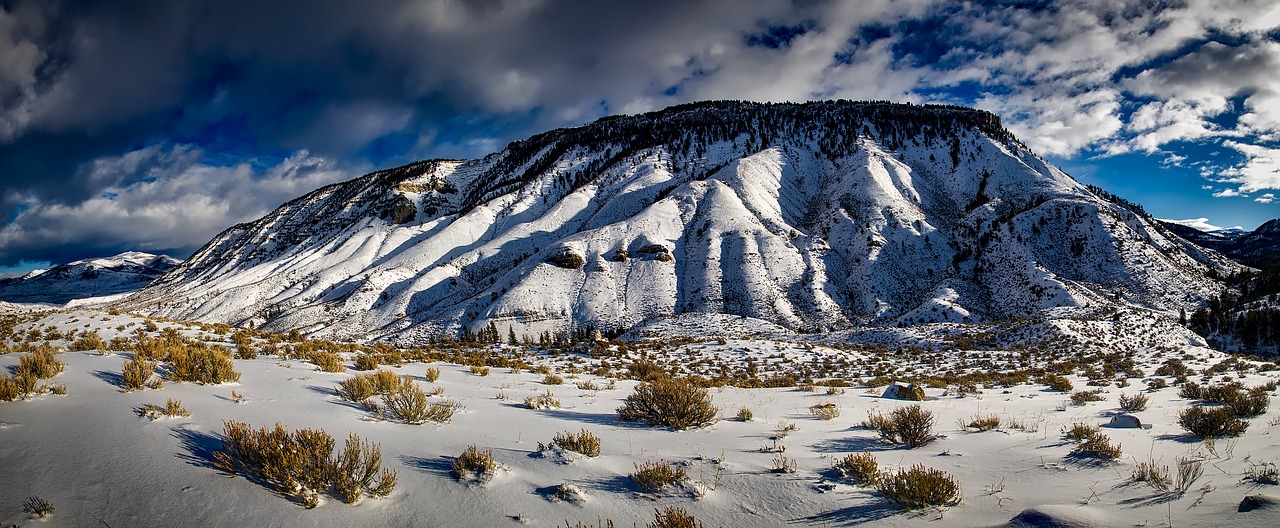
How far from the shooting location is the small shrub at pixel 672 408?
6777 mm

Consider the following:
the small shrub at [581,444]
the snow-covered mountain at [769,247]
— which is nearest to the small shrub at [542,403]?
the small shrub at [581,444]

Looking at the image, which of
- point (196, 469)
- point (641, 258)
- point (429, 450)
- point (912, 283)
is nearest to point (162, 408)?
point (196, 469)

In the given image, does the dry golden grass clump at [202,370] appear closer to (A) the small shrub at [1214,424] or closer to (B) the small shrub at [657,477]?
(B) the small shrub at [657,477]

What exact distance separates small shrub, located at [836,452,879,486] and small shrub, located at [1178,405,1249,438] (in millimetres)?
4661

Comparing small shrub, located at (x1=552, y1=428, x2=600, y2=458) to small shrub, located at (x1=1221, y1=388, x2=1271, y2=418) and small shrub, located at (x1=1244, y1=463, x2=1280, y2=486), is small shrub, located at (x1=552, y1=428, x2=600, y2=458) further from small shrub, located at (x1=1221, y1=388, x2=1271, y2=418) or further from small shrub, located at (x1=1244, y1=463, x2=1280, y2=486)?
small shrub, located at (x1=1221, y1=388, x2=1271, y2=418)

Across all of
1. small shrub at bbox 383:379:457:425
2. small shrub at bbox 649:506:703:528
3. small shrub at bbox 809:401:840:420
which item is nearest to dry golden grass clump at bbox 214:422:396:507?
small shrub at bbox 383:379:457:425

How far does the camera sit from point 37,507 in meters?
3.65

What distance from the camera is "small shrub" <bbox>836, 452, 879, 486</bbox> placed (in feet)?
14.9

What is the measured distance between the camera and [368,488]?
4.17 m

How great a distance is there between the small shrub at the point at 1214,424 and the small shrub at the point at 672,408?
595 cm

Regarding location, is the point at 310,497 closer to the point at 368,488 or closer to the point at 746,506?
the point at 368,488

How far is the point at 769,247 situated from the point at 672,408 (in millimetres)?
46590

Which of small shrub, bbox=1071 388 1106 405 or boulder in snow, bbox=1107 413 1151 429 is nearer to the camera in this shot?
boulder in snow, bbox=1107 413 1151 429

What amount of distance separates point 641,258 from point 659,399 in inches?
1829
